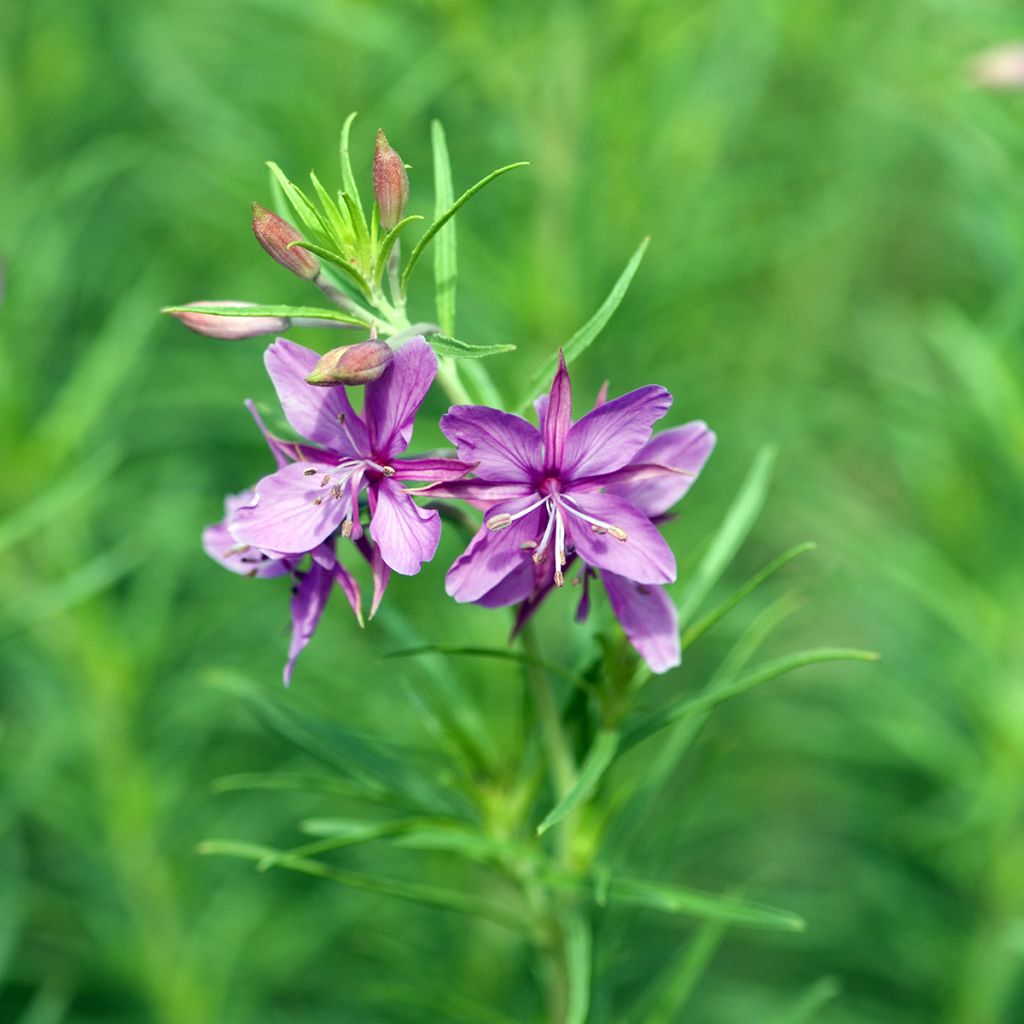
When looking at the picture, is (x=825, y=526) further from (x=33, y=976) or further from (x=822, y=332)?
(x=33, y=976)

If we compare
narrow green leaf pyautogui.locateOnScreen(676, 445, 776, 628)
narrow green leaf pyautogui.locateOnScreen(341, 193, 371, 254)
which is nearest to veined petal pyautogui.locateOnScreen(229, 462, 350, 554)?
narrow green leaf pyautogui.locateOnScreen(341, 193, 371, 254)

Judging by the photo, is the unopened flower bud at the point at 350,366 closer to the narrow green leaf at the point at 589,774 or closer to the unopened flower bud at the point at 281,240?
the unopened flower bud at the point at 281,240

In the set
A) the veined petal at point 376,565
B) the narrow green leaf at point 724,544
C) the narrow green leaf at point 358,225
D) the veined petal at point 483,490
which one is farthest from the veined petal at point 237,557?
the narrow green leaf at point 724,544

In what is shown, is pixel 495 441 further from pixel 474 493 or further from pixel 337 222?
pixel 337 222

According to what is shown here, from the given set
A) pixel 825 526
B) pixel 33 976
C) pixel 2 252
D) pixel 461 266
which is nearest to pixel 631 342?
pixel 461 266

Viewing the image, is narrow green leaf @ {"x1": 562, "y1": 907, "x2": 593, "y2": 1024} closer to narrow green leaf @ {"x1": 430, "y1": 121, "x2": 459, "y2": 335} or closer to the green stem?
the green stem

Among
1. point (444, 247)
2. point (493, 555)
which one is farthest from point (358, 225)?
point (493, 555)
